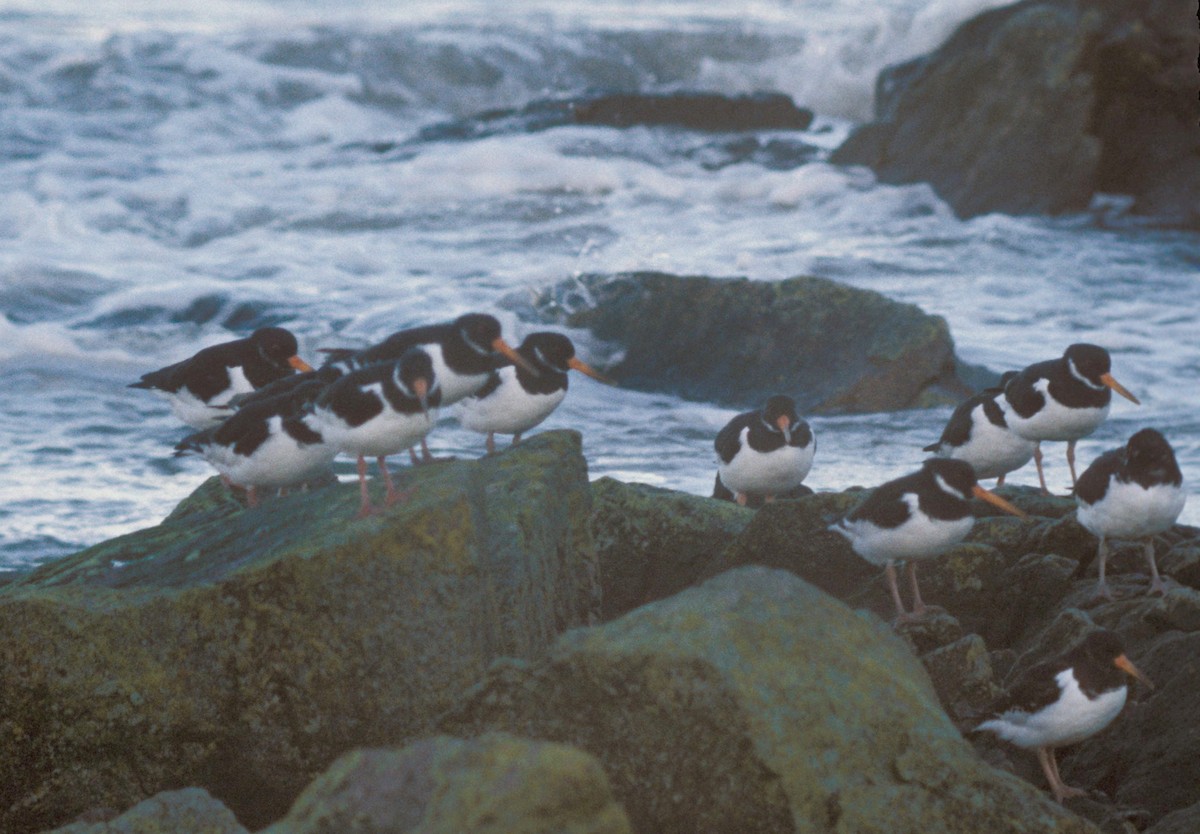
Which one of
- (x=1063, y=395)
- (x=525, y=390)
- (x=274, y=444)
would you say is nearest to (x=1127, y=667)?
(x=1063, y=395)

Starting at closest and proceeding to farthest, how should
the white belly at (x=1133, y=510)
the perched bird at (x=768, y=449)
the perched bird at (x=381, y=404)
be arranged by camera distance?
the perched bird at (x=381, y=404), the white belly at (x=1133, y=510), the perched bird at (x=768, y=449)

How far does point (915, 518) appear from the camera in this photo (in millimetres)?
6203

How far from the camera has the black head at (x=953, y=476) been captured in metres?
6.37

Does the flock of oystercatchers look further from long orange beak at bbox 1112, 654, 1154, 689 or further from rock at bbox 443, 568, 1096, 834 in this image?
rock at bbox 443, 568, 1096, 834

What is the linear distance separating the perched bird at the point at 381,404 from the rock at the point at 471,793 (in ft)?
7.79

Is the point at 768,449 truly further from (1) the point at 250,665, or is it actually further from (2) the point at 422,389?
(1) the point at 250,665

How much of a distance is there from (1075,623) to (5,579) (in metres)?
5.07

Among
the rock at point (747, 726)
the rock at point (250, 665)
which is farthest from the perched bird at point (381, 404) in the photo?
the rock at point (747, 726)

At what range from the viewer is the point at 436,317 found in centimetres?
1436

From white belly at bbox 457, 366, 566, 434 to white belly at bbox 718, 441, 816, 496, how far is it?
109 cm

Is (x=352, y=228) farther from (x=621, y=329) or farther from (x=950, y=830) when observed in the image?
(x=950, y=830)

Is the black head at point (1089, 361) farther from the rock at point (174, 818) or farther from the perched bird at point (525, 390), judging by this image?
the rock at point (174, 818)

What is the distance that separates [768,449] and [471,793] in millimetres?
4919

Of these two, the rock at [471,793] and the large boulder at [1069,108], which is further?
the large boulder at [1069,108]
